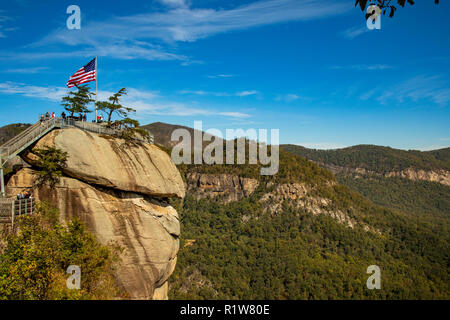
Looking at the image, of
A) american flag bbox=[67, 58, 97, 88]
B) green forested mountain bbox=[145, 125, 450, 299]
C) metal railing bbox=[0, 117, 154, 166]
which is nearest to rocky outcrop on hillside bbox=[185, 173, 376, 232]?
green forested mountain bbox=[145, 125, 450, 299]

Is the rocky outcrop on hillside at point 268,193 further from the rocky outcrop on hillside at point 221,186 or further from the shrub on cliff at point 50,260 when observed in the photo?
the shrub on cliff at point 50,260

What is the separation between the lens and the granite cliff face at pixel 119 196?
20.6 meters

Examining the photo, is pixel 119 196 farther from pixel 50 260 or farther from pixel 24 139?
pixel 24 139

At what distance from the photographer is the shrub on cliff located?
1653cm

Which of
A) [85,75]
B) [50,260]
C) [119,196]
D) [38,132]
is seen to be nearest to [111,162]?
[119,196]

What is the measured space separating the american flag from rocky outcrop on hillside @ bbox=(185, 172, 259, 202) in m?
112

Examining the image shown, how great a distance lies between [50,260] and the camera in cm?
1770

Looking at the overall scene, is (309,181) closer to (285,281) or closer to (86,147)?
(285,281)

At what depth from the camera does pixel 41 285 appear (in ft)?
55.7

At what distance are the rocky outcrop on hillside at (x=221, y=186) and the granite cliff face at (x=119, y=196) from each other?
110m

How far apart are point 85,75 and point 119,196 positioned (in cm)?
1210

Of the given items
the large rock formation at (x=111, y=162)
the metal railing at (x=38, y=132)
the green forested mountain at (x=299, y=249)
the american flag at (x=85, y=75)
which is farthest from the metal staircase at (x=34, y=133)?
the green forested mountain at (x=299, y=249)

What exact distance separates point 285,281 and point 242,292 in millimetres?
13551

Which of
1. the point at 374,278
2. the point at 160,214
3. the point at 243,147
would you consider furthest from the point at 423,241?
the point at 160,214
